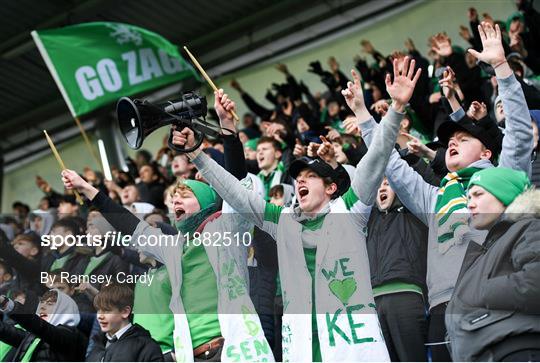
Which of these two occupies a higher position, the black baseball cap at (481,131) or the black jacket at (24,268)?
the black baseball cap at (481,131)

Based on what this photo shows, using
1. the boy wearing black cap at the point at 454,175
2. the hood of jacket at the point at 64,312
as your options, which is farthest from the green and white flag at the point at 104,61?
the boy wearing black cap at the point at 454,175

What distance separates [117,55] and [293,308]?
6.30m

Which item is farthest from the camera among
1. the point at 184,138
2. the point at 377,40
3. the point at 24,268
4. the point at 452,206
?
the point at 377,40

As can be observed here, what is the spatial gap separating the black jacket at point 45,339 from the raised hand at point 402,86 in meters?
2.50

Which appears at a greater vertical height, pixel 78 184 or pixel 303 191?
pixel 78 184

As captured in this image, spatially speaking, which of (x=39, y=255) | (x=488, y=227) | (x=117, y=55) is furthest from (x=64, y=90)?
(x=488, y=227)

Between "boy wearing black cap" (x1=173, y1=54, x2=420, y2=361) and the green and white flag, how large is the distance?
5.24 m

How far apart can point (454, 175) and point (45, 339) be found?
267 centimetres

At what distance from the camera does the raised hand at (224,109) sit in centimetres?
465

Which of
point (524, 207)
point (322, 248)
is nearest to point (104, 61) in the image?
point (322, 248)

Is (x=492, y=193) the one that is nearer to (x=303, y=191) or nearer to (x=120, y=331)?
(x=303, y=191)

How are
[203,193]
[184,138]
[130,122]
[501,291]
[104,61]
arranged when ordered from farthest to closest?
[104,61] → [203,193] → [130,122] → [184,138] → [501,291]

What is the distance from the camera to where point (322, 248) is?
169 inches

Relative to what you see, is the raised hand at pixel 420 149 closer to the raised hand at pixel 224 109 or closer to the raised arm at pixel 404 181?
the raised arm at pixel 404 181
